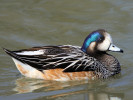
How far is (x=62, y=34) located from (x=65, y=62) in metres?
3.00

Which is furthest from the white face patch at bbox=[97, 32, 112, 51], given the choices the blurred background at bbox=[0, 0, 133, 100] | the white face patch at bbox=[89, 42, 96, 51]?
the blurred background at bbox=[0, 0, 133, 100]

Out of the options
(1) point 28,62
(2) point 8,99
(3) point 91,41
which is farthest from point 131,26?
(2) point 8,99

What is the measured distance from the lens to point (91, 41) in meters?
9.01

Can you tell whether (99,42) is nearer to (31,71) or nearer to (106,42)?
(106,42)

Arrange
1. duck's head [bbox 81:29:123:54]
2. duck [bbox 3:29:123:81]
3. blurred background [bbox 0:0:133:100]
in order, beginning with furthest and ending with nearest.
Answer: duck's head [bbox 81:29:123:54] < duck [bbox 3:29:123:81] < blurred background [bbox 0:0:133:100]

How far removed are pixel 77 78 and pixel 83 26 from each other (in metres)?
3.51

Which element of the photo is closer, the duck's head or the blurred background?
the blurred background

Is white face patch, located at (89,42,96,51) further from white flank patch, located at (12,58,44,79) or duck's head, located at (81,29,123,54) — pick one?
white flank patch, located at (12,58,44,79)

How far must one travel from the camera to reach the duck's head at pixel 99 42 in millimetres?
8969

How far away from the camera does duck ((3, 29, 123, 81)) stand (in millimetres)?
8742

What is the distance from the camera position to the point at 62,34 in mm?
11680

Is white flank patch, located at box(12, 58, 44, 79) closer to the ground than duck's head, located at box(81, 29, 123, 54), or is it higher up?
closer to the ground

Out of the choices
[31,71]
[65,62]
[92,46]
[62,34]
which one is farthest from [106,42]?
[62,34]

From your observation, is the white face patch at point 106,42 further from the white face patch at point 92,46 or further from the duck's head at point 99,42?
the white face patch at point 92,46
